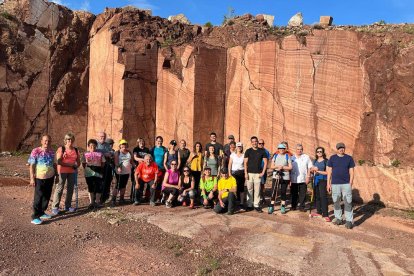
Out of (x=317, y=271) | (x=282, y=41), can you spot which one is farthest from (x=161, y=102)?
(x=317, y=271)

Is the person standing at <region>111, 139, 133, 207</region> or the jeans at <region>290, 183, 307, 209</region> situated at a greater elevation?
the person standing at <region>111, 139, 133, 207</region>

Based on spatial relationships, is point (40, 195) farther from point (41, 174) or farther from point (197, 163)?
point (197, 163)

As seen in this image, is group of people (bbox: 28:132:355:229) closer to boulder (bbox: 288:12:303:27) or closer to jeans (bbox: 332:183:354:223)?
jeans (bbox: 332:183:354:223)

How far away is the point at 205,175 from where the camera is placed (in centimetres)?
766

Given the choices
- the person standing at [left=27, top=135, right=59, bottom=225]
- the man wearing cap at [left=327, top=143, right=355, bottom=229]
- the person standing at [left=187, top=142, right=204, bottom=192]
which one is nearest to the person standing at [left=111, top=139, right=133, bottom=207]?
the person standing at [left=187, top=142, right=204, bottom=192]

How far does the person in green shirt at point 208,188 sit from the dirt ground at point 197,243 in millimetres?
239

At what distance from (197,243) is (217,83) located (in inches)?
269

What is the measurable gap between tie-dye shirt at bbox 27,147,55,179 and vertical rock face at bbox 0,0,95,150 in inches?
366

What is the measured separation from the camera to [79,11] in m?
16.3

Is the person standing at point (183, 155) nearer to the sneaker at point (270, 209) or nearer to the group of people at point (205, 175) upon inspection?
the group of people at point (205, 175)

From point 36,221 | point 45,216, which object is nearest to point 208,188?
point 45,216

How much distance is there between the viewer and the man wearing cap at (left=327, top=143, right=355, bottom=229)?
6.76 meters

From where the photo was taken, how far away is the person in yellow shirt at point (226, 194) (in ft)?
24.2

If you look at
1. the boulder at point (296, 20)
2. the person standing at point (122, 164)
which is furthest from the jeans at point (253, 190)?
the boulder at point (296, 20)
